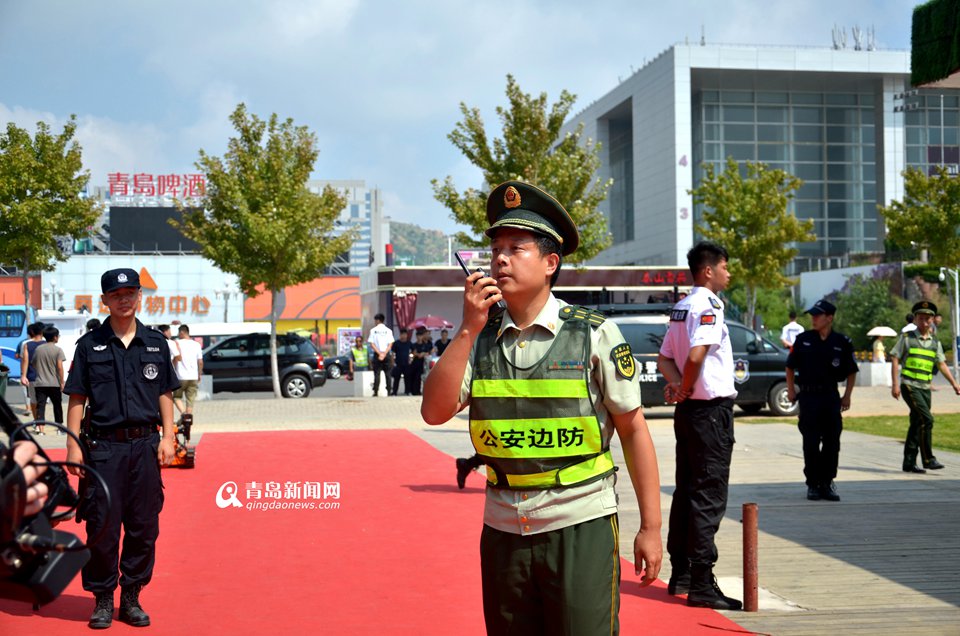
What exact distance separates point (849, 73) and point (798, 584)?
6035 centimetres

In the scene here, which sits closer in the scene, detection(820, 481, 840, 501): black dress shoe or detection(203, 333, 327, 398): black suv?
detection(820, 481, 840, 501): black dress shoe

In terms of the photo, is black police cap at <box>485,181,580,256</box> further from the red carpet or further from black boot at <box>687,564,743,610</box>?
black boot at <box>687,564,743,610</box>

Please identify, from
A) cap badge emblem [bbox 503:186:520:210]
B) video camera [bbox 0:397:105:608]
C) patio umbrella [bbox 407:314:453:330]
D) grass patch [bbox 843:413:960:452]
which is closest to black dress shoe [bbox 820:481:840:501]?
grass patch [bbox 843:413:960:452]

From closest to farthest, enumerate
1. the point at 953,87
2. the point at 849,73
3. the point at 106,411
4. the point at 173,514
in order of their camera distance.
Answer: the point at 106,411 < the point at 173,514 < the point at 953,87 < the point at 849,73

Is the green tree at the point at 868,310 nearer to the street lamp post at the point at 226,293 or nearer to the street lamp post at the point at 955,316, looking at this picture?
the street lamp post at the point at 955,316

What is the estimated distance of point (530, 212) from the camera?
3.76 m

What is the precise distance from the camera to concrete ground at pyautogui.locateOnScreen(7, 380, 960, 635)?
20.7ft

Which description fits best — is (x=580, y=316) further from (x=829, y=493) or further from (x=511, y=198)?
(x=829, y=493)

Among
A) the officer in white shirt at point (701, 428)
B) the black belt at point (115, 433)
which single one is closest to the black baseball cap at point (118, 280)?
the black belt at point (115, 433)

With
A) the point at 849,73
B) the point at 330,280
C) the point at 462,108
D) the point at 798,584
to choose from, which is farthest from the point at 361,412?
the point at 330,280

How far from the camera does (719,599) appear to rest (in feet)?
21.3

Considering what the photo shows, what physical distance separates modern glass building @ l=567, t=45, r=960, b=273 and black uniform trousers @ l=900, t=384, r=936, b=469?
48779 millimetres

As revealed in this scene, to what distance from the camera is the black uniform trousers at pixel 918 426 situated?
1228 cm

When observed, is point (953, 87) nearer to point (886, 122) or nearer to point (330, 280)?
point (886, 122)
